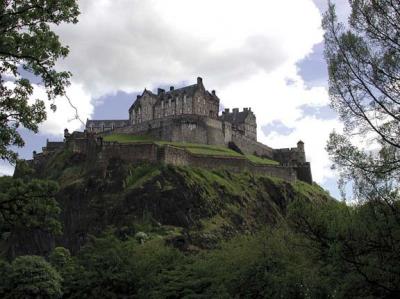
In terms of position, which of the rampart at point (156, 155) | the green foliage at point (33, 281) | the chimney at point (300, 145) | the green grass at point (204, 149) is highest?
the chimney at point (300, 145)

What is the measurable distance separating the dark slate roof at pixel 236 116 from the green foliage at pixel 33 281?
78.1m

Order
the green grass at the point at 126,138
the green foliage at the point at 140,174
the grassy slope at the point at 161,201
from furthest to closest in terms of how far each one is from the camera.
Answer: the green grass at the point at 126,138, the green foliage at the point at 140,174, the grassy slope at the point at 161,201

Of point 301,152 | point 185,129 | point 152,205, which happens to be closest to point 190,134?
point 185,129

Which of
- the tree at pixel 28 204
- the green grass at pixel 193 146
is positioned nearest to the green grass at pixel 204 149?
the green grass at pixel 193 146

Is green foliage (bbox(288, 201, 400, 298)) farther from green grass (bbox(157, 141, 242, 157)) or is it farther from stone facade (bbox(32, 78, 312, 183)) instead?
green grass (bbox(157, 141, 242, 157))

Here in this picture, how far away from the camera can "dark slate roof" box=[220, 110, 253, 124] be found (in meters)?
111

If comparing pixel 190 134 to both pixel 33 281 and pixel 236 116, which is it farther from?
pixel 33 281

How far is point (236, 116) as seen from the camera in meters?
113

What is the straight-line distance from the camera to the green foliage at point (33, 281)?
33156mm

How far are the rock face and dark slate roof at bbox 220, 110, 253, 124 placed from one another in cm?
3588

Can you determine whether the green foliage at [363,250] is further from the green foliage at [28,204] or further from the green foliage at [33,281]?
the green foliage at [33,281]

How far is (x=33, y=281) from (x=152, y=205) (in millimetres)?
30055

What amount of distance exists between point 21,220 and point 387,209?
436 inches

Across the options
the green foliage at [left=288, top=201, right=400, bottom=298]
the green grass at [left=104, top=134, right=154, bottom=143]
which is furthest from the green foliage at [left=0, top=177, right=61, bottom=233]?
the green grass at [left=104, top=134, right=154, bottom=143]
